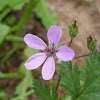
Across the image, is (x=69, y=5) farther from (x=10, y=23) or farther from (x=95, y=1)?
(x=10, y=23)

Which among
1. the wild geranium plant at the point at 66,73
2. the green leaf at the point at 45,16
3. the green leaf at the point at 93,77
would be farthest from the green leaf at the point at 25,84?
the green leaf at the point at 93,77

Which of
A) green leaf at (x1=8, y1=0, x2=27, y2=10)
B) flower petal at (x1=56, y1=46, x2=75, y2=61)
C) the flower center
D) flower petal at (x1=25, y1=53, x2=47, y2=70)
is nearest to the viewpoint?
flower petal at (x1=56, y1=46, x2=75, y2=61)

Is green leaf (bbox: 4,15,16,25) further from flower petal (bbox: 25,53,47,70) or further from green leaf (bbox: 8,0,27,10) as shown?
flower petal (bbox: 25,53,47,70)

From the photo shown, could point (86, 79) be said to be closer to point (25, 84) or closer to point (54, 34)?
point (54, 34)

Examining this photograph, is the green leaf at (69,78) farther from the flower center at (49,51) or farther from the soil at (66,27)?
the soil at (66,27)

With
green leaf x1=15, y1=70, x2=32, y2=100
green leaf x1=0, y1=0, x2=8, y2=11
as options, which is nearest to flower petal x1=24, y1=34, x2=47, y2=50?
green leaf x1=15, y1=70, x2=32, y2=100

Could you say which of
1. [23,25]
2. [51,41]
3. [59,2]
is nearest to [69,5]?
[59,2]
